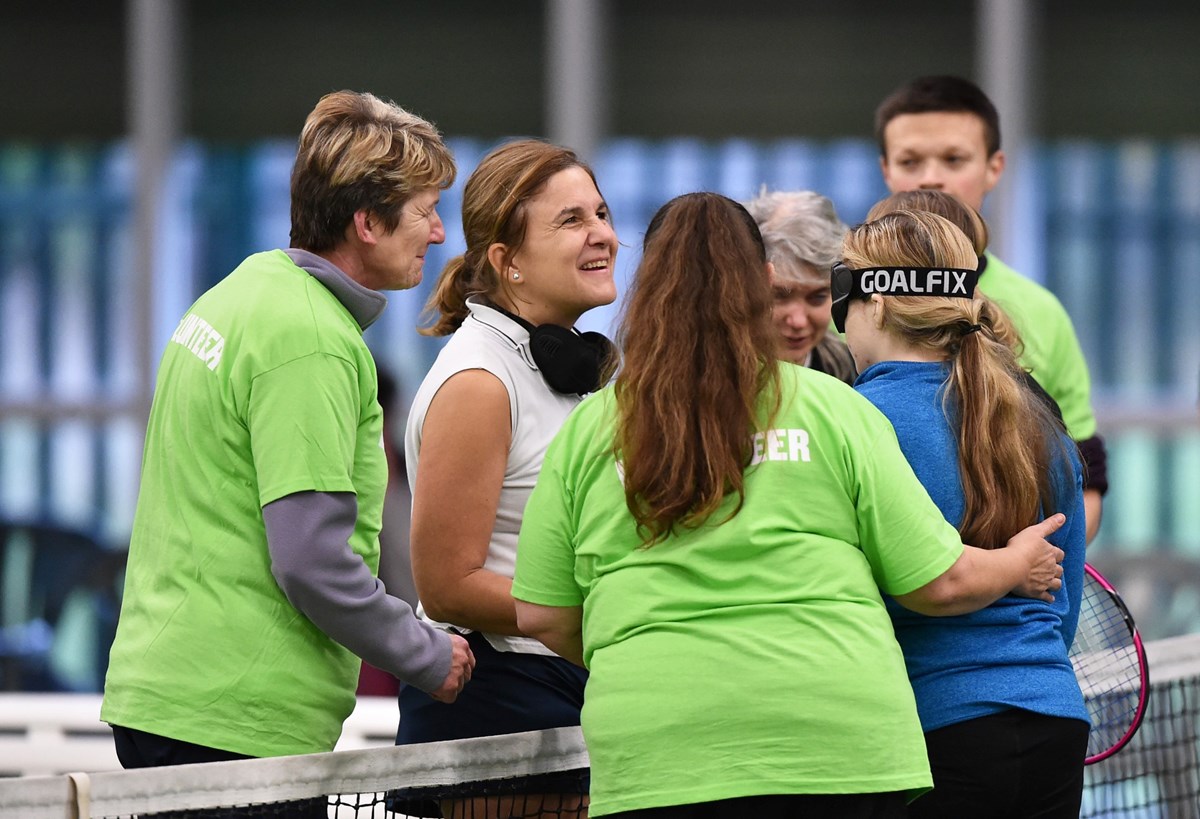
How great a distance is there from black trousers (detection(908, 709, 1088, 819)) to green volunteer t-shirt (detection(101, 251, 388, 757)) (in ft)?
3.33

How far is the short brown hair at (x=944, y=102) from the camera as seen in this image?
4.71m

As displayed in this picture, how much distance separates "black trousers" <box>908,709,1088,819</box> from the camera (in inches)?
107

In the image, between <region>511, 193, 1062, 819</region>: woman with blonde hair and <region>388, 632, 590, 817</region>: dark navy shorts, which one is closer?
<region>511, 193, 1062, 819</region>: woman with blonde hair

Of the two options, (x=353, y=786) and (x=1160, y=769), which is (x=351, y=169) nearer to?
(x=353, y=786)

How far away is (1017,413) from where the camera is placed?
2.80m

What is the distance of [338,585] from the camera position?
107 inches

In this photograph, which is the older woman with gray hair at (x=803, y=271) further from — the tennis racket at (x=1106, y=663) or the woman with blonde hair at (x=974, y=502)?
the woman with blonde hair at (x=974, y=502)

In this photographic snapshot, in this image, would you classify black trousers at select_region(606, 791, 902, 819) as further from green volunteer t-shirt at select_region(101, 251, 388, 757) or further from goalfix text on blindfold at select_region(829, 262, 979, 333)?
goalfix text on blindfold at select_region(829, 262, 979, 333)

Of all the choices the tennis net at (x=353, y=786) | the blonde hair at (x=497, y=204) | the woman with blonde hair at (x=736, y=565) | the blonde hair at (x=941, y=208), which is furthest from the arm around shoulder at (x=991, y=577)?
the blonde hair at (x=497, y=204)

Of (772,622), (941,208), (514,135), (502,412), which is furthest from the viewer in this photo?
(514,135)

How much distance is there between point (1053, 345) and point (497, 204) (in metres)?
1.69

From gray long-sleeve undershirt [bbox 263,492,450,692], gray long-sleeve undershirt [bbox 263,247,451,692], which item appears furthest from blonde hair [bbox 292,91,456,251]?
gray long-sleeve undershirt [bbox 263,492,450,692]

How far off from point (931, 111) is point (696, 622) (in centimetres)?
255

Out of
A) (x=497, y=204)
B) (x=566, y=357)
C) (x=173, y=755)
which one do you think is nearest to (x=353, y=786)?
(x=173, y=755)
